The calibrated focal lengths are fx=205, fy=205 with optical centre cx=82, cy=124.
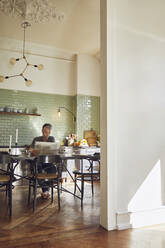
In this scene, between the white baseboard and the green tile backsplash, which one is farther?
the green tile backsplash

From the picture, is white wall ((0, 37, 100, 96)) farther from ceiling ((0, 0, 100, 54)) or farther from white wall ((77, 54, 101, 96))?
ceiling ((0, 0, 100, 54))

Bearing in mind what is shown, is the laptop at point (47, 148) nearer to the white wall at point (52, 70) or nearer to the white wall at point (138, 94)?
the white wall at point (138, 94)

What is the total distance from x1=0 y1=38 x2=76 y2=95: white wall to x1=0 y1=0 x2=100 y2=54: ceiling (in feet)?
0.82

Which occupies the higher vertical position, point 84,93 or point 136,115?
point 84,93

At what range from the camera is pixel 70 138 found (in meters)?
6.06

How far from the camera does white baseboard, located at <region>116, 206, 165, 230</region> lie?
247cm

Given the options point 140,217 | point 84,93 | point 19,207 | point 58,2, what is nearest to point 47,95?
point 84,93

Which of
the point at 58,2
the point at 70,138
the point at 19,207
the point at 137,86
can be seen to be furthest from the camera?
the point at 70,138

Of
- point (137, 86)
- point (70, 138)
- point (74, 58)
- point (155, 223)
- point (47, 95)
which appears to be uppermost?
point (74, 58)

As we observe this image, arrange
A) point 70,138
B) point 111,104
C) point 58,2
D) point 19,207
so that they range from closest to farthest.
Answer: point 111,104, point 19,207, point 58,2, point 70,138

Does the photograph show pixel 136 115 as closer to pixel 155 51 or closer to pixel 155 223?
pixel 155 51

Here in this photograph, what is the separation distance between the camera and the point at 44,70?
6105 mm

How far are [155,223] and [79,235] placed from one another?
1.03 m

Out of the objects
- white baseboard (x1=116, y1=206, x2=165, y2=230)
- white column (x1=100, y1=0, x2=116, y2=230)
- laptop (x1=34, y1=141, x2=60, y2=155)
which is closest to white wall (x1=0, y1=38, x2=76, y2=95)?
laptop (x1=34, y1=141, x2=60, y2=155)
